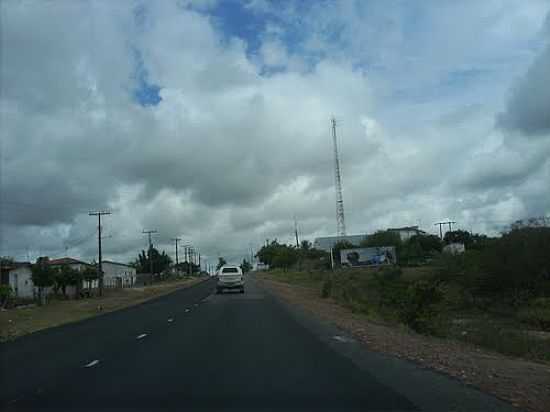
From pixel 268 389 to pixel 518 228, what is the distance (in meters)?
40.3

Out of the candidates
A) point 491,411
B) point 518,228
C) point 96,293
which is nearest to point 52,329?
point 491,411

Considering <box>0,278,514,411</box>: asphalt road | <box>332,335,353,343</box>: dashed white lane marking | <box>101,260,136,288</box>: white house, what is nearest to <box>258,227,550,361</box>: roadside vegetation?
<box>332,335,353,343</box>: dashed white lane marking

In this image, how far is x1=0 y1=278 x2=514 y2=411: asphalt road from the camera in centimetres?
1019

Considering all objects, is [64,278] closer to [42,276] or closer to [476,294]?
[42,276]

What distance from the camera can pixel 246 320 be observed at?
92.6ft

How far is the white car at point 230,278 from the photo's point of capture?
5753 centimetres

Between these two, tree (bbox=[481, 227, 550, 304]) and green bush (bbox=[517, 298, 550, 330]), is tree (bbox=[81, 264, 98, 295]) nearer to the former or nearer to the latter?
tree (bbox=[481, 227, 550, 304])

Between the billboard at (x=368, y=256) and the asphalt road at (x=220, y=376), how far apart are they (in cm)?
9837

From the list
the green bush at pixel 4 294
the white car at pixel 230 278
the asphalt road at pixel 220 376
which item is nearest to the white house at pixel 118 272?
the white car at pixel 230 278

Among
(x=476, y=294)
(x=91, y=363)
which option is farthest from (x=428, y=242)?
(x=91, y=363)

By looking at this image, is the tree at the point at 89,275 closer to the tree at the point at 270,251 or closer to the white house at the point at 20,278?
the white house at the point at 20,278

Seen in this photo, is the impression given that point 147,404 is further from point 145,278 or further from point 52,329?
point 145,278

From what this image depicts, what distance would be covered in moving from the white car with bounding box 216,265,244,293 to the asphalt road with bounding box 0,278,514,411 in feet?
113

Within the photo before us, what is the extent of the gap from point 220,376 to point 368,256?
369ft
